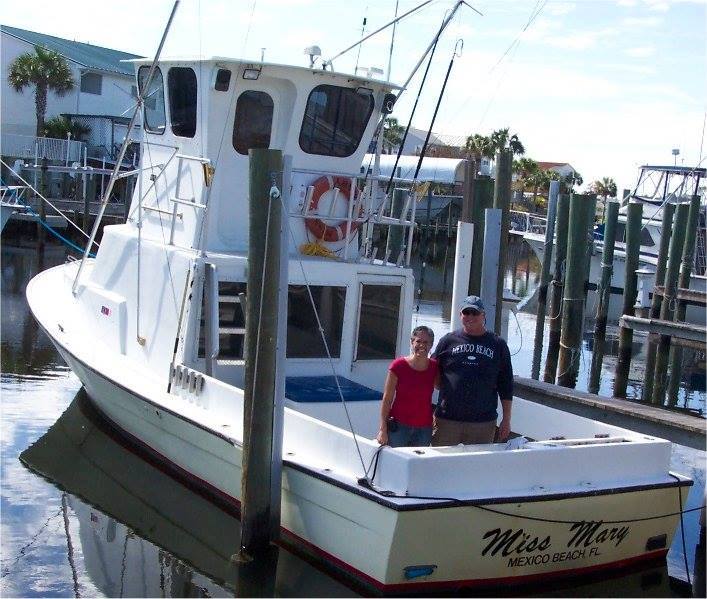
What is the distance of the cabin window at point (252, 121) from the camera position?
9070 millimetres

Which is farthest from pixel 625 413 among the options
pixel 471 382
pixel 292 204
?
pixel 292 204

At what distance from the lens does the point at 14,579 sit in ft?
22.5

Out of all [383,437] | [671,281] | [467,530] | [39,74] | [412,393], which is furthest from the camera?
[39,74]

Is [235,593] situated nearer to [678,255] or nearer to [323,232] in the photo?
[323,232]

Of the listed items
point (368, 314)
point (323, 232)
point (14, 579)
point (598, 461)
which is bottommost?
point (14, 579)

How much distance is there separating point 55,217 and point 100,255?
1871 cm

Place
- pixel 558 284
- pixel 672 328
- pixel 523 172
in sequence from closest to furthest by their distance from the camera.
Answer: pixel 672 328
pixel 558 284
pixel 523 172

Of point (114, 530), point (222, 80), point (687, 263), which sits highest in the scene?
point (222, 80)

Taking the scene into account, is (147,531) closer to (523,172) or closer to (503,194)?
(503,194)

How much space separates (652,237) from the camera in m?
27.6

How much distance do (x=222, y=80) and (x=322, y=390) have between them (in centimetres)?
299

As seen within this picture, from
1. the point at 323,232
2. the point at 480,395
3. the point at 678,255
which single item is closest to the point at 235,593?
the point at 480,395

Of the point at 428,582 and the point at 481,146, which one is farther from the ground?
the point at 481,146

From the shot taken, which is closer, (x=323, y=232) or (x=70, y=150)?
(x=323, y=232)
